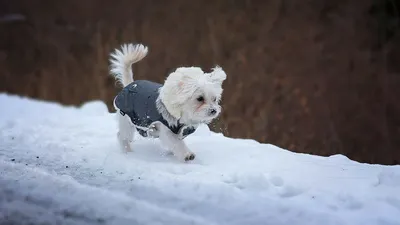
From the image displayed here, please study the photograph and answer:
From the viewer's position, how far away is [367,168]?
3.17 meters

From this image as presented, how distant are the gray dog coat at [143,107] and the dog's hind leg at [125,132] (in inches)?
3.1

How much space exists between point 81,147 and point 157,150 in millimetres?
617

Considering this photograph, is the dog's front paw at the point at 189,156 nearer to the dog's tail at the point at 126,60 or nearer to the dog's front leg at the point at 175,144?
the dog's front leg at the point at 175,144

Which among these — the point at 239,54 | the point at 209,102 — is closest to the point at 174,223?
the point at 209,102

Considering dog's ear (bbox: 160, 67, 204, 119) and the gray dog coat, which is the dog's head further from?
the gray dog coat

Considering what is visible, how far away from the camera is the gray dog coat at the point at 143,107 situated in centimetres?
362

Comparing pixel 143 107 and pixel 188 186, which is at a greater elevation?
pixel 143 107

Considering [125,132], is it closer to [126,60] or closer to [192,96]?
[126,60]

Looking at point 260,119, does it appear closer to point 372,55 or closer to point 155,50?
point 372,55

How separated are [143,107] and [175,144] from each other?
0.39m

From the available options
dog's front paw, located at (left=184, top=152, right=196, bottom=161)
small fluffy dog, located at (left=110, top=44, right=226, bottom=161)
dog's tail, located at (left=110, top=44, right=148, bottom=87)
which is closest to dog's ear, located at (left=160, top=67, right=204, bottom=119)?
small fluffy dog, located at (left=110, top=44, right=226, bottom=161)

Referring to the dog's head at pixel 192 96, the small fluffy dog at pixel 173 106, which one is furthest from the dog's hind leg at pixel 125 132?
the dog's head at pixel 192 96

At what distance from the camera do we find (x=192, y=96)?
3.44m

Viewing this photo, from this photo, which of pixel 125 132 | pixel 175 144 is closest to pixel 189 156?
pixel 175 144
